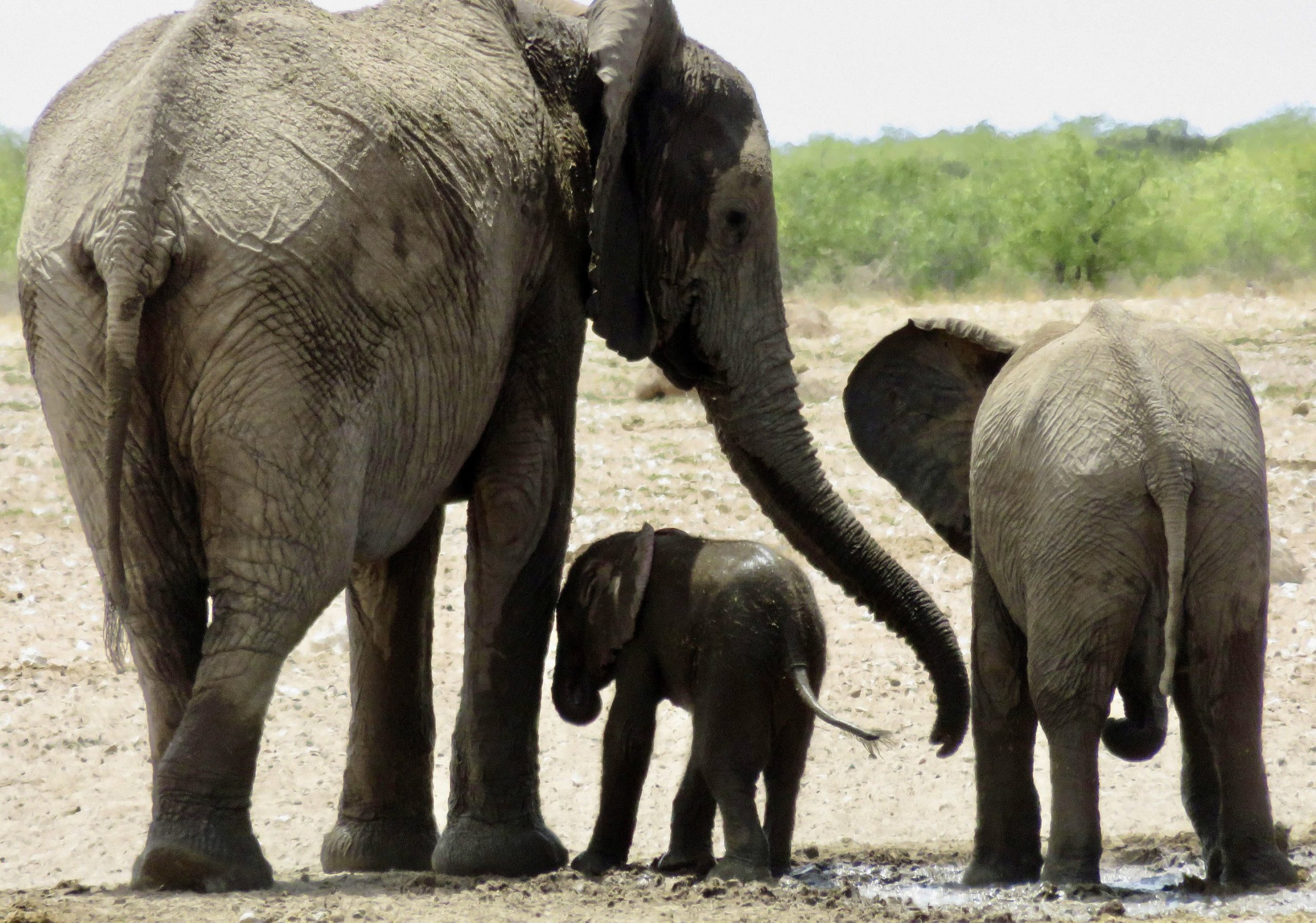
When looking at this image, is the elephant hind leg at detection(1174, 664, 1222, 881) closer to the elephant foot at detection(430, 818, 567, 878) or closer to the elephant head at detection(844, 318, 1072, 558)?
the elephant head at detection(844, 318, 1072, 558)

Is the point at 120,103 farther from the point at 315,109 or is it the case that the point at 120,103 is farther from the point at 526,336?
the point at 526,336

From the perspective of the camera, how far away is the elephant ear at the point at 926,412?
21.5 feet

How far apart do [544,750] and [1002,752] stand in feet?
9.32

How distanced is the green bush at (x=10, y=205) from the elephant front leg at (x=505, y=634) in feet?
53.2

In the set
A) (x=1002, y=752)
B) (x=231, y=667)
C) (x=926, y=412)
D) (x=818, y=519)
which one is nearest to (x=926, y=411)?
(x=926, y=412)

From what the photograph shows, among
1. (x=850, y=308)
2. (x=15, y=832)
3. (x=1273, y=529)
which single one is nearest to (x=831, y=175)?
(x=850, y=308)

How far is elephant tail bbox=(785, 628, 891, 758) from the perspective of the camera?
5516mm

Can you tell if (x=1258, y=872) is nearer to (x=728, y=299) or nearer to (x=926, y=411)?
(x=926, y=411)

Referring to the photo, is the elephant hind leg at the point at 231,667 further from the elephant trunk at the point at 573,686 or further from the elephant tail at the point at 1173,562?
the elephant tail at the point at 1173,562

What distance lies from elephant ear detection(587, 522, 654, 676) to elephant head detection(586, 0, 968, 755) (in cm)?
57

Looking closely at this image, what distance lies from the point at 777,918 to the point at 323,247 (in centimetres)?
197

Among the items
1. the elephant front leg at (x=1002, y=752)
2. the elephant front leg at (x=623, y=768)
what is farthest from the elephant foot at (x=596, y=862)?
the elephant front leg at (x=1002, y=752)

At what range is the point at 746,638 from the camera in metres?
5.64

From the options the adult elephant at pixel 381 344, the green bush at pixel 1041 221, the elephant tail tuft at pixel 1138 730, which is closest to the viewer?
the adult elephant at pixel 381 344
